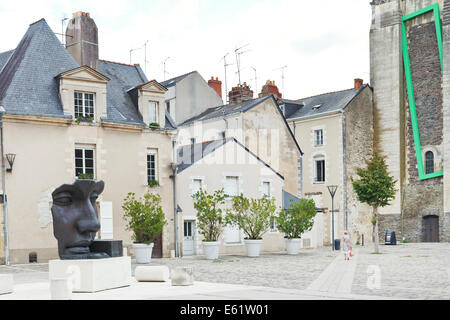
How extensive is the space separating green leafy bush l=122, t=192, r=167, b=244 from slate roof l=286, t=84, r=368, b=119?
15311 millimetres

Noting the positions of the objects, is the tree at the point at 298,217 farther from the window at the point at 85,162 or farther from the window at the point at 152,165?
the window at the point at 85,162

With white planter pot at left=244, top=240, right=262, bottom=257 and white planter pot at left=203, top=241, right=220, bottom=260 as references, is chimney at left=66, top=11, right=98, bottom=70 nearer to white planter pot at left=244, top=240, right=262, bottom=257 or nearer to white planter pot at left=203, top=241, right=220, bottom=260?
white planter pot at left=203, top=241, right=220, bottom=260

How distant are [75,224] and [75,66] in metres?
12.1

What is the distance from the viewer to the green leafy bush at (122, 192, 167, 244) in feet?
68.0

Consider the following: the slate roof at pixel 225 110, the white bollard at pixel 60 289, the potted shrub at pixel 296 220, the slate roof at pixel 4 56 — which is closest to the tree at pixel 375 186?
the potted shrub at pixel 296 220

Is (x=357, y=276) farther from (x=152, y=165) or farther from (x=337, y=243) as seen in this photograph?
(x=337, y=243)

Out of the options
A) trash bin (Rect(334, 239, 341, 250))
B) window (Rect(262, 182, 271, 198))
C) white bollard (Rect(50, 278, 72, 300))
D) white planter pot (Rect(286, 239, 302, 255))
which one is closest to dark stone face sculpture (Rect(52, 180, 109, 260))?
white bollard (Rect(50, 278, 72, 300))

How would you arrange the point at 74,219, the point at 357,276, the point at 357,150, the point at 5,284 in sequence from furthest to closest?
the point at 357,150 < the point at 357,276 < the point at 74,219 < the point at 5,284

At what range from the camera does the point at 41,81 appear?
2105 cm

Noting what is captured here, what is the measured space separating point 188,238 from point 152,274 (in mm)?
11628

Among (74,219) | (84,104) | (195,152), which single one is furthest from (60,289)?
(195,152)

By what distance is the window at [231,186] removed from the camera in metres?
25.6

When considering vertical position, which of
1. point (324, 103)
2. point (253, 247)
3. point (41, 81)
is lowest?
point (253, 247)

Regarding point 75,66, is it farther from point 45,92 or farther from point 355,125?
point 355,125
